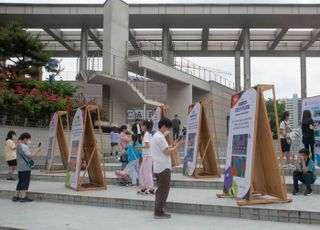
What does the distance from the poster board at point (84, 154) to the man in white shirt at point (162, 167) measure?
3.12 m

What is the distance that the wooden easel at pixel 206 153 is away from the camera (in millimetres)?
10773

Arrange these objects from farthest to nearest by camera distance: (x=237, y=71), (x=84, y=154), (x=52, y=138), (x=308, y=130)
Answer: (x=237, y=71), (x=52, y=138), (x=84, y=154), (x=308, y=130)

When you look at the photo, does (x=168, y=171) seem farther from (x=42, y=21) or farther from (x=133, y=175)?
(x=42, y=21)

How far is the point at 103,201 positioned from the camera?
845cm

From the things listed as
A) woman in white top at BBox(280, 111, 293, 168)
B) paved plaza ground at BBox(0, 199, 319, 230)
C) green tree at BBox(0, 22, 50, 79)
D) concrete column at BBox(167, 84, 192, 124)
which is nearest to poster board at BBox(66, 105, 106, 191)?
paved plaza ground at BBox(0, 199, 319, 230)

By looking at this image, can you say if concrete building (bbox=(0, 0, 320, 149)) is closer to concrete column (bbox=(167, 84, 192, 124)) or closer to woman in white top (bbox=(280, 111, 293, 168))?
concrete column (bbox=(167, 84, 192, 124))

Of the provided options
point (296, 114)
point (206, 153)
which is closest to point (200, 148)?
point (206, 153)

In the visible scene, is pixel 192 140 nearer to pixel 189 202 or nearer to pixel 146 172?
pixel 146 172

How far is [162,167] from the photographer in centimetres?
693

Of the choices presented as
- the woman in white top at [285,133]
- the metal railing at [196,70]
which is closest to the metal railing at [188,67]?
the metal railing at [196,70]

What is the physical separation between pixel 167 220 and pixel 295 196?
2.76m

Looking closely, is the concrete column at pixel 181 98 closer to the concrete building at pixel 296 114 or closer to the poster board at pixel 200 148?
the concrete building at pixel 296 114

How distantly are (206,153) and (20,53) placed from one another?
13701 millimetres

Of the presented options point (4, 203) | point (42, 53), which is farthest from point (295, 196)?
point (42, 53)
